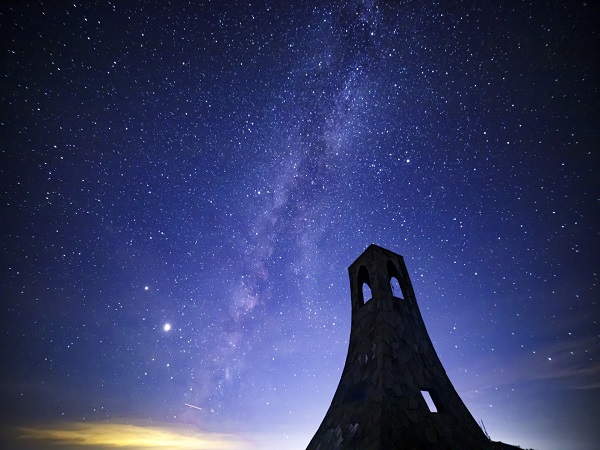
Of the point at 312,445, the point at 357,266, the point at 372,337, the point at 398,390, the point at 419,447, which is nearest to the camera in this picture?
the point at 419,447

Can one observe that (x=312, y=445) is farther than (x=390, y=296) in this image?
No

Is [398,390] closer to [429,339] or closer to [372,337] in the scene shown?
[372,337]

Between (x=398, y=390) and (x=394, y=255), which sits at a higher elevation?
(x=394, y=255)

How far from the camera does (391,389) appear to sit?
954cm

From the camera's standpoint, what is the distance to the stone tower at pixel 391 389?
8.62 m

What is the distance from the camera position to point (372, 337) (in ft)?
37.4

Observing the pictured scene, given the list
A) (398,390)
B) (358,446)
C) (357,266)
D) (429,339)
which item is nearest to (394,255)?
(357,266)

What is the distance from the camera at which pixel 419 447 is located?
26.6 feet

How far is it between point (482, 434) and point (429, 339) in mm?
3530

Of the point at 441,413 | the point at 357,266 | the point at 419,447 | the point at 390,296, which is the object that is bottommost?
the point at 419,447

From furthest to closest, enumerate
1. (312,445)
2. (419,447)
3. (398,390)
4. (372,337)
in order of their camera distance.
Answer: (372,337)
(312,445)
(398,390)
(419,447)

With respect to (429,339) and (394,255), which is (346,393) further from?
(394,255)

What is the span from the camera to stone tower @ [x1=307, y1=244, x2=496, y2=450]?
862 cm

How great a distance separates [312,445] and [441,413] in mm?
5054
